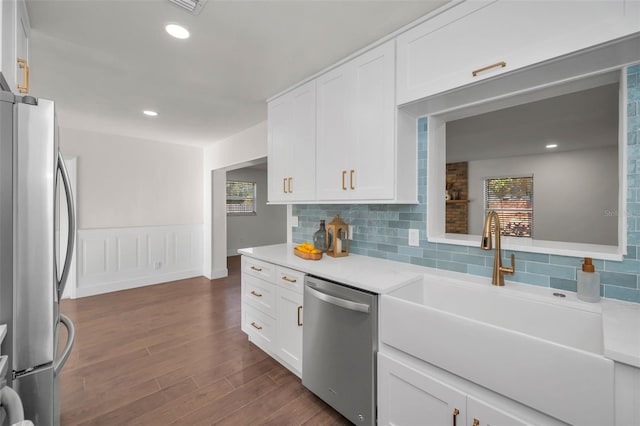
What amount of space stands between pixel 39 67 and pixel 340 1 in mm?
2416

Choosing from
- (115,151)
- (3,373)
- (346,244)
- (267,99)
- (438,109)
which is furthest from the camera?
(115,151)

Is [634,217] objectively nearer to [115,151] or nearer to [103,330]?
[103,330]

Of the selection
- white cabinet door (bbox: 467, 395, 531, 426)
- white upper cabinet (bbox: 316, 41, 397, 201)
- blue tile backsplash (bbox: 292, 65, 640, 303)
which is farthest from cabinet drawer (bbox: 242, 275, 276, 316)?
white cabinet door (bbox: 467, 395, 531, 426)

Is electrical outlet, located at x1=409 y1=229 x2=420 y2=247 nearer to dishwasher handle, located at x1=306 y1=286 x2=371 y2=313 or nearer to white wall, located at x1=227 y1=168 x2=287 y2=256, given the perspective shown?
dishwasher handle, located at x1=306 y1=286 x2=371 y2=313

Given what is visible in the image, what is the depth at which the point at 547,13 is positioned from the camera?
120 centimetres

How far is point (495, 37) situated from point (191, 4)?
159cm

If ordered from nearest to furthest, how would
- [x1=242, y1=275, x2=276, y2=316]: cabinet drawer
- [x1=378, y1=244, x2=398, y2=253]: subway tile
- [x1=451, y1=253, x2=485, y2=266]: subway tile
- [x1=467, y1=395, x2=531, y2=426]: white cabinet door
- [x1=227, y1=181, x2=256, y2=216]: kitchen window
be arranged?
[x1=467, y1=395, x2=531, y2=426]: white cabinet door, [x1=451, y1=253, x2=485, y2=266]: subway tile, [x1=378, y1=244, x2=398, y2=253]: subway tile, [x1=242, y1=275, x2=276, y2=316]: cabinet drawer, [x1=227, y1=181, x2=256, y2=216]: kitchen window

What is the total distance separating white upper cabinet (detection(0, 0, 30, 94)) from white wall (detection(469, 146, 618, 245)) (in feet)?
15.4

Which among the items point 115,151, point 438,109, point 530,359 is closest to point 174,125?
point 115,151

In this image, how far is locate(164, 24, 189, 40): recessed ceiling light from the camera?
1.70 m

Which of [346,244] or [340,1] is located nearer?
[340,1]

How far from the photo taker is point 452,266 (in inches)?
71.2

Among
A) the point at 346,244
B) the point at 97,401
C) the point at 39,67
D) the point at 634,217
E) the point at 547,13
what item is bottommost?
the point at 97,401

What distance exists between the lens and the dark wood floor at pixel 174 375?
69.9 inches
